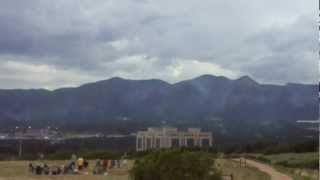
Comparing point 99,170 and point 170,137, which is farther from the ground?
point 170,137

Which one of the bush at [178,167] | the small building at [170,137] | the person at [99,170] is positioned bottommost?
the person at [99,170]

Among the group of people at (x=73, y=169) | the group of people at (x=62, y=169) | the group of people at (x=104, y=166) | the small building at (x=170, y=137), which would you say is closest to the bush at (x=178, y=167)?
the group of people at (x=73, y=169)

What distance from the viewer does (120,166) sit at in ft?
146

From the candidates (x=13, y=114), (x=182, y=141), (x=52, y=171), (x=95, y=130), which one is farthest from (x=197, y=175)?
(x=13, y=114)

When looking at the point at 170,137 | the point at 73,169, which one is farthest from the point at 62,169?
the point at 170,137

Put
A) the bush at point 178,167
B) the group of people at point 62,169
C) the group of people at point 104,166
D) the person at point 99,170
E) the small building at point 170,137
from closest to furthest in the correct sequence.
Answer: the bush at point 178,167
the group of people at point 62,169
the person at point 99,170
the group of people at point 104,166
the small building at point 170,137

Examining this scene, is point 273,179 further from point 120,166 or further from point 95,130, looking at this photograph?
point 95,130

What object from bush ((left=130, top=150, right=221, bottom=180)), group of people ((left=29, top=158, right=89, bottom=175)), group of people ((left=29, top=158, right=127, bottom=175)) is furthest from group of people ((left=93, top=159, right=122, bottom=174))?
bush ((left=130, top=150, right=221, bottom=180))

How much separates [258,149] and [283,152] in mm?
8995

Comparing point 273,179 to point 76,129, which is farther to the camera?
point 76,129

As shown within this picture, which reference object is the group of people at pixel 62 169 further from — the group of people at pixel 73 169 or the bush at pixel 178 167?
the bush at pixel 178 167

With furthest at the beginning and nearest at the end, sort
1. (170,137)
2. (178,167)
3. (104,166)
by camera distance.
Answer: (170,137)
(104,166)
(178,167)

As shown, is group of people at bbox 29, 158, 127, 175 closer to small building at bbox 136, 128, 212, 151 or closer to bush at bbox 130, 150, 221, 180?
bush at bbox 130, 150, 221, 180

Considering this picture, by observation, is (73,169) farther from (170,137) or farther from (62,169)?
(170,137)
